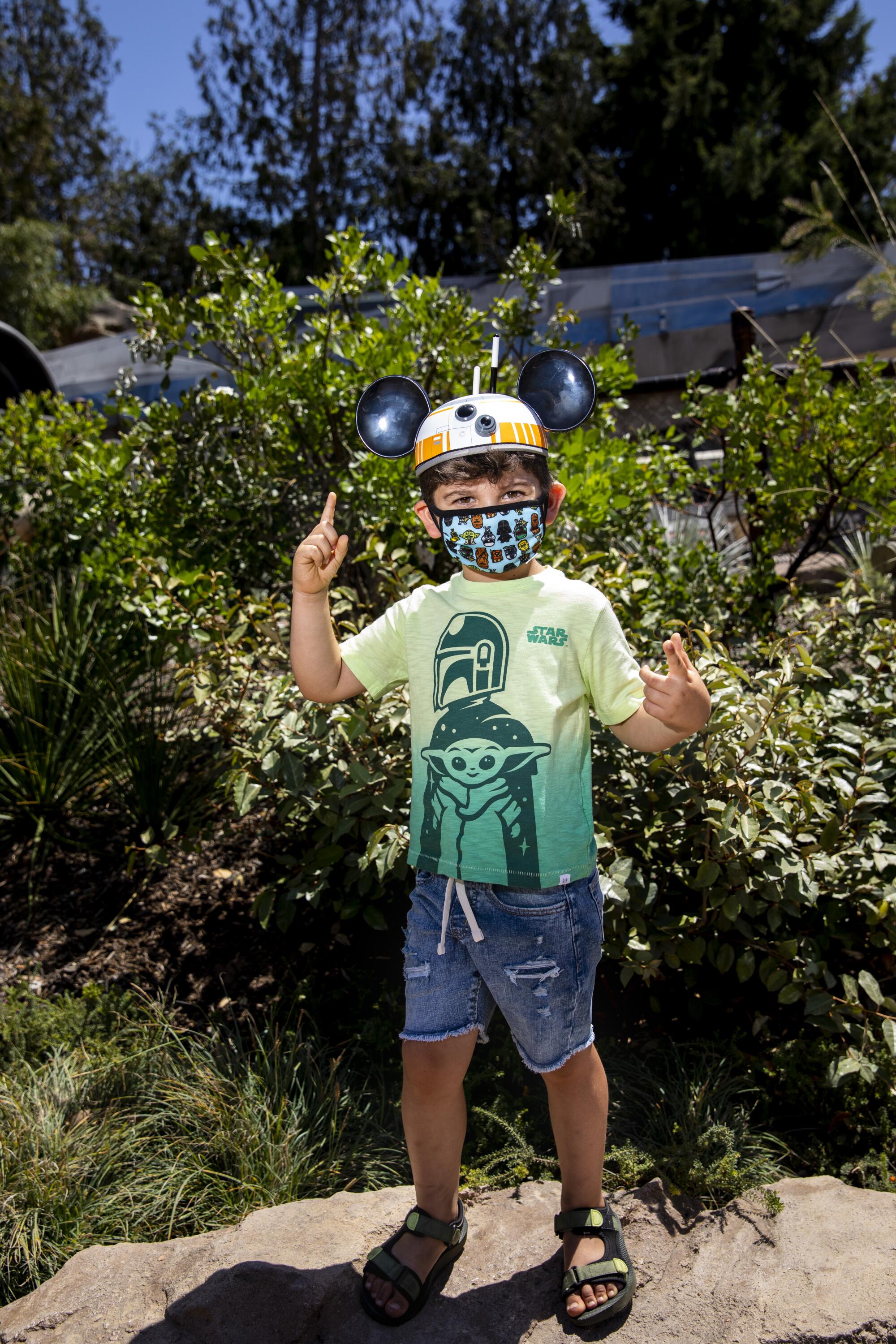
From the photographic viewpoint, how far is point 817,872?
7.65 feet

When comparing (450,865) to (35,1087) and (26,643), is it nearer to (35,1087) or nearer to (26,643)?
(35,1087)

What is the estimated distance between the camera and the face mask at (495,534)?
5.66 feet

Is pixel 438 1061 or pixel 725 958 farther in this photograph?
pixel 725 958

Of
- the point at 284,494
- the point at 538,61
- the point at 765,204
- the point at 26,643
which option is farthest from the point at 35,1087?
the point at 538,61

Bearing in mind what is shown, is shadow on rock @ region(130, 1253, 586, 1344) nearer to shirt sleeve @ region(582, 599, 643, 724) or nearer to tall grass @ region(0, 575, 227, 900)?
shirt sleeve @ region(582, 599, 643, 724)

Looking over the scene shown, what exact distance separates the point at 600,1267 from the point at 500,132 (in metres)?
26.2

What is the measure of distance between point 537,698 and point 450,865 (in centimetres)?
33

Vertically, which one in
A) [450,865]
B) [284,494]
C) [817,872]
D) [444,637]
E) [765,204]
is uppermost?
[765,204]

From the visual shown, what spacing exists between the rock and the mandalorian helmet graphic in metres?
1.08

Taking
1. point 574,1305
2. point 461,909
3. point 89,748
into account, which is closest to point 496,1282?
point 574,1305

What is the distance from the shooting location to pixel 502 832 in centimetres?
164

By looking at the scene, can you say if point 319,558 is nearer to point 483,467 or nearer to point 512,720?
point 483,467

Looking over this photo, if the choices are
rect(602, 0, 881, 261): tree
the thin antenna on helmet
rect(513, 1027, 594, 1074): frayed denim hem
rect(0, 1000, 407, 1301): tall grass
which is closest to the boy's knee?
rect(513, 1027, 594, 1074): frayed denim hem

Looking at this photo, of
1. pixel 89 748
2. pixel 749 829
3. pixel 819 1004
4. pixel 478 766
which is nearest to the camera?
pixel 478 766
